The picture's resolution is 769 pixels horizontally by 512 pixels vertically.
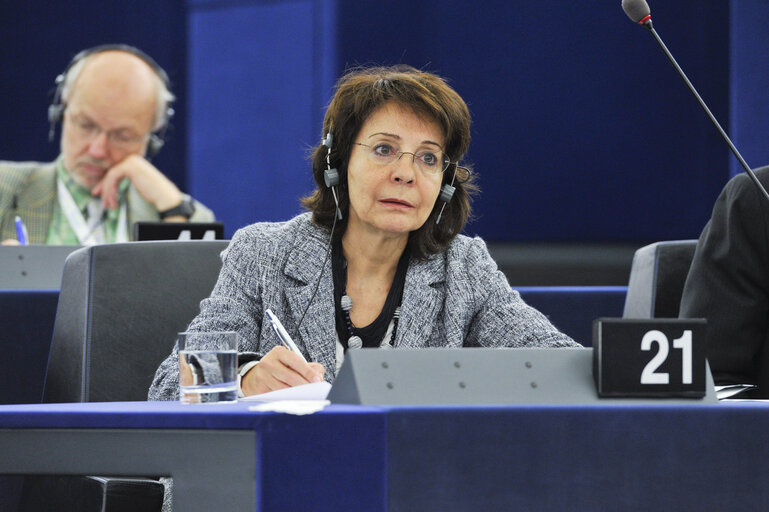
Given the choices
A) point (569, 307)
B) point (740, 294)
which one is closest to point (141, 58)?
point (569, 307)

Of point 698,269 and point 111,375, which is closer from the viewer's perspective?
point 111,375

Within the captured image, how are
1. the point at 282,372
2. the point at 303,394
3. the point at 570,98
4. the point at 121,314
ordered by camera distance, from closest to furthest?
1. the point at 303,394
2. the point at 282,372
3. the point at 121,314
4. the point at 570,98

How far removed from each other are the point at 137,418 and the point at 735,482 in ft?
1.43

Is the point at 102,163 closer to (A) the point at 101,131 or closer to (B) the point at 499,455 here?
(A) the point at 101,131

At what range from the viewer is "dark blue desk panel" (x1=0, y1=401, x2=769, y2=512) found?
0.70m

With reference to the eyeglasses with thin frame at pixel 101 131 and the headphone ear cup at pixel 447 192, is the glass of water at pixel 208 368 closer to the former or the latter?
the headphone ear cup at pixel 447 192

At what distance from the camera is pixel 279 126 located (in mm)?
4719

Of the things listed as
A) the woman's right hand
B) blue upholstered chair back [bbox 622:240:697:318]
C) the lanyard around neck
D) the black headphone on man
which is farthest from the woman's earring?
the lanyard around neck

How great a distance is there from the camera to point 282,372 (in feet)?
3.84

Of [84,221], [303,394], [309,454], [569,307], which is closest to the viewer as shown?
[309,454]

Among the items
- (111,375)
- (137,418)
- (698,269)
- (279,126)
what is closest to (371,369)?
(137,418)

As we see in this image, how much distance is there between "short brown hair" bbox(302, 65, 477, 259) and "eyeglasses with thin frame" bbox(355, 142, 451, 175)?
32mm

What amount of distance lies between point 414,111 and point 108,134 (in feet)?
12.1

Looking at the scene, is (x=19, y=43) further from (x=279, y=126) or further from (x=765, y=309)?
(x=765, y=309)
